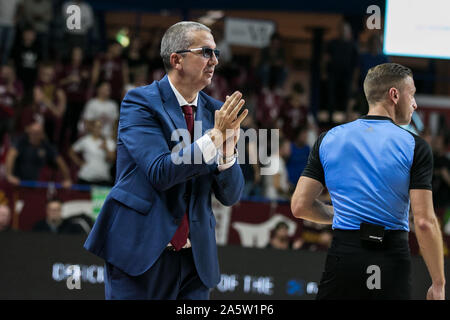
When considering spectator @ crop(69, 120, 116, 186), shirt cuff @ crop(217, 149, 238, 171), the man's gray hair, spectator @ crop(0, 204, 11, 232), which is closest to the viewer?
shirt cuff @ crop(217, 149, 238, 171)

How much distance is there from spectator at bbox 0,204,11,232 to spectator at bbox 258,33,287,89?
7122 millimetres

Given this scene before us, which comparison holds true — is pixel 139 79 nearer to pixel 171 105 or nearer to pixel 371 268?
pixel 171 105

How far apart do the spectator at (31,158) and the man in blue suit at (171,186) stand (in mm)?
7491

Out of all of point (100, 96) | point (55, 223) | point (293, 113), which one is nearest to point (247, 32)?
point (293, 113)

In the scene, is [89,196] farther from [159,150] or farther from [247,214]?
[159,150]

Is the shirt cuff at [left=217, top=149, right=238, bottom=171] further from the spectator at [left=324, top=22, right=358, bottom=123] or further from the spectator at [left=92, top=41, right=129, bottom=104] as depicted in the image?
the spectator at [left=324, top=22, right=358, bottom=123]

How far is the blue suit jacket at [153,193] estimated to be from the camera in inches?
131

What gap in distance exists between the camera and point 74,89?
13.5 m

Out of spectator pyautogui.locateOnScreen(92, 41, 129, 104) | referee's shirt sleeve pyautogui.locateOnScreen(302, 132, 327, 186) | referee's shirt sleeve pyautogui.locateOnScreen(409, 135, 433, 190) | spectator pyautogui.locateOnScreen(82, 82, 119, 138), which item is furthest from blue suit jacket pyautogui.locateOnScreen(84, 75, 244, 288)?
spectator pyautogui.locateOnScreen(92, 41, 129, 104)

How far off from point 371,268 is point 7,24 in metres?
13.4

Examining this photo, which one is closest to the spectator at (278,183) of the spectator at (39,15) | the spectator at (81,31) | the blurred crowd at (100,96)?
the blurred crowd at (100,96)

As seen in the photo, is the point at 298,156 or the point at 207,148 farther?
the point at 298,156

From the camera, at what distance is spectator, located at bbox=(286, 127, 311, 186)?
12023 millimetres

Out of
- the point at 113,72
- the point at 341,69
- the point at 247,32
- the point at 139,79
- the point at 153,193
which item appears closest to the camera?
the point at 153,193
